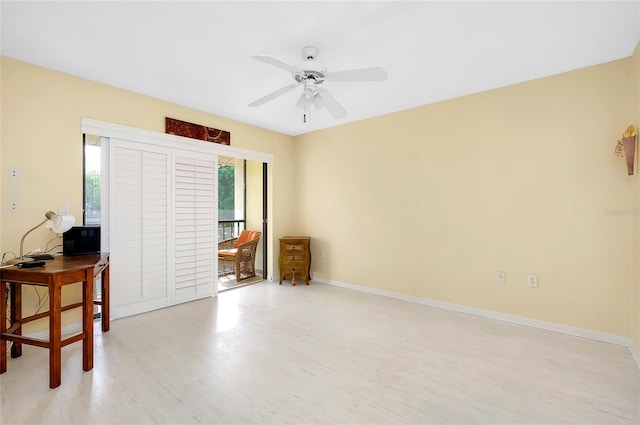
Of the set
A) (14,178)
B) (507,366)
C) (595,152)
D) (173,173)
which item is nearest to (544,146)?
(595,152)

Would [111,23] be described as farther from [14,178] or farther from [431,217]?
[431,217]

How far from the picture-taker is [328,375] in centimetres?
214

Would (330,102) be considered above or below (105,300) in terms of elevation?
above

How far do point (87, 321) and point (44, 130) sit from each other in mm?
1861

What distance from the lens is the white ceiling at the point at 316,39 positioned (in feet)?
6.40

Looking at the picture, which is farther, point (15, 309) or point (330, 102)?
point (330, 102)

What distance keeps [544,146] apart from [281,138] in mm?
3695

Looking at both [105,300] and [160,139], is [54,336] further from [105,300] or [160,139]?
[160,139]

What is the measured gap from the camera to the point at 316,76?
2.38m

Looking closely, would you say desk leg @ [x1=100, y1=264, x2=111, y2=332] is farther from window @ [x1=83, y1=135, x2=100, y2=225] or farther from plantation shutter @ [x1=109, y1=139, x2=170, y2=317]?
window @ [x1=83, y1=135, x2=100, y2=225]

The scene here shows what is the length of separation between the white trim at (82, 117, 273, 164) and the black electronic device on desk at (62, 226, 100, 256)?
1.02 metres

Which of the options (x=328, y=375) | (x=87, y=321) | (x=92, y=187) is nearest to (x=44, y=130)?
(x=92, y=187)

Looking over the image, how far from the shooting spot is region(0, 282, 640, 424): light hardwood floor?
174 centimetres

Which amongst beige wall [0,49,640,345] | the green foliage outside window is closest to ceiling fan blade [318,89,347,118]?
beige wall [0,49,640,345]
